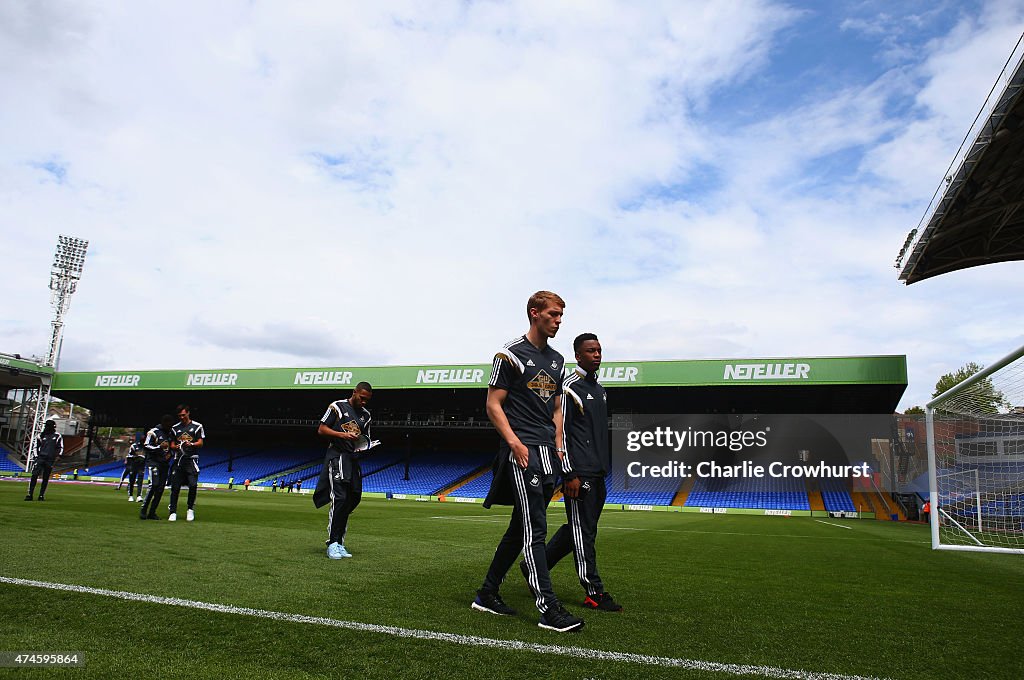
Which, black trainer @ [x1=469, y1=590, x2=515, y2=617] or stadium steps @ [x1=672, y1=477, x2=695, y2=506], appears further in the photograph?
stadium steps @ [x1=672, y1=477, x2=695, y2=506]

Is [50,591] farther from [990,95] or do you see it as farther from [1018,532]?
[990,95]

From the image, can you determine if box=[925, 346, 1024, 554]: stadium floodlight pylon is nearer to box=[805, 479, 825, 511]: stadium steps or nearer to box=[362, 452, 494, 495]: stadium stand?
box=[805, 479, 825, 511]: stadium steps

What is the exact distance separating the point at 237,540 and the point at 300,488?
27.9 meters

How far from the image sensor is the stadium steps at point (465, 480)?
1293 inches

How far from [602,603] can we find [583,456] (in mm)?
958

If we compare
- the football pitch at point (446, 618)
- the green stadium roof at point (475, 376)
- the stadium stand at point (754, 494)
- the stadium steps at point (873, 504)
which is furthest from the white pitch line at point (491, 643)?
the stadium steps at point (873, 504)

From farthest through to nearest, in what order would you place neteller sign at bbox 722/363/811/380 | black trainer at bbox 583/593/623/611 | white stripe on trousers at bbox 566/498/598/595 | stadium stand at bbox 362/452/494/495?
1. stadium stand at bbox 362/452/494/495
2. neteller sign at bbox 722/363/811/380
3. white stripe on trousers at bbox 566/498/598/595
4. black trainer at bbox 583/593/623/611

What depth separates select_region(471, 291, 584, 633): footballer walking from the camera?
11.9 feet

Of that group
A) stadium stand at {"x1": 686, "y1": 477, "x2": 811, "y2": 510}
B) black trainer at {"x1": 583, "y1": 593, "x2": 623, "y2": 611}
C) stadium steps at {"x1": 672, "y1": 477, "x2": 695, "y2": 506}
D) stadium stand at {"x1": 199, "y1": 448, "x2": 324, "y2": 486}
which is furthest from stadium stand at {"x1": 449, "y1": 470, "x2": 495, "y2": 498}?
black trainer at {"x1": 583, "y1": 593, "x2": 623, "y2": 611}

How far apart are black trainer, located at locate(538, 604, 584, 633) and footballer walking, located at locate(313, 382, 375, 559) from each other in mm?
3291

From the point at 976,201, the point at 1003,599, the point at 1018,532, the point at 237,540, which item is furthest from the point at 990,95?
the point at 237,540

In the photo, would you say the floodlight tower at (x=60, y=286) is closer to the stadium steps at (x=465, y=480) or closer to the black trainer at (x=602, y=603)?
the stadium steps at (x=465, y=480)

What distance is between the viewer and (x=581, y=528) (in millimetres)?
4387

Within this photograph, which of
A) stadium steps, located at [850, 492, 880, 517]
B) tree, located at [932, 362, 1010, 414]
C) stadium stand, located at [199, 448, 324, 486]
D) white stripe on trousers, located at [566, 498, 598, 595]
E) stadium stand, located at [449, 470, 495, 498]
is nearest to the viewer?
white stripe on trousers, located at [566, 498, 598, 595]
